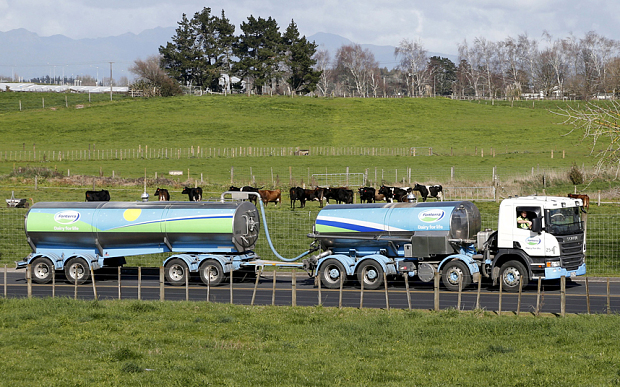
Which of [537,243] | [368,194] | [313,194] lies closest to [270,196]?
[313,194]

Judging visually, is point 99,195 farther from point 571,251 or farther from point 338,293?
point 571,251

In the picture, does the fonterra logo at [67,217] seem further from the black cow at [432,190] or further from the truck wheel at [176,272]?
the black cow at [432,190]

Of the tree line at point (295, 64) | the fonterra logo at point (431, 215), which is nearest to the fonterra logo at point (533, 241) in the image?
the fonterra logo at point (431, 215)

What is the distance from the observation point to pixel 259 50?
13938 centimetres

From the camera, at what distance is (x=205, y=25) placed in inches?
5664

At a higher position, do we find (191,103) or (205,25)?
(205,25)

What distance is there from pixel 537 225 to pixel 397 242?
5.06 m

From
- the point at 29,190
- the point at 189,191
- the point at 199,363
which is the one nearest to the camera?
the point at 199,363

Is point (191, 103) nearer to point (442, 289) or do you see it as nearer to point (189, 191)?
point (189, 191)

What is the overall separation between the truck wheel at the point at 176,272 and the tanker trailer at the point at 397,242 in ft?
Result: 15.2

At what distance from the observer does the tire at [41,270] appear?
93.6 feet

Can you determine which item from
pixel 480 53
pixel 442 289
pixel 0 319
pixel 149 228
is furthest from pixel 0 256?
pixel 480 53

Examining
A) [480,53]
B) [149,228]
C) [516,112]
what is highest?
[480,53]

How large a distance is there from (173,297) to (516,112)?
10402 cm
